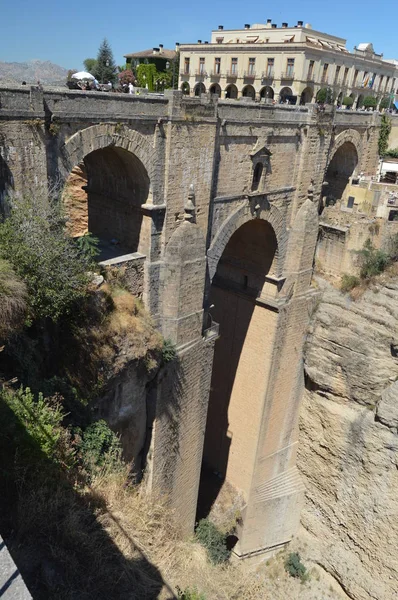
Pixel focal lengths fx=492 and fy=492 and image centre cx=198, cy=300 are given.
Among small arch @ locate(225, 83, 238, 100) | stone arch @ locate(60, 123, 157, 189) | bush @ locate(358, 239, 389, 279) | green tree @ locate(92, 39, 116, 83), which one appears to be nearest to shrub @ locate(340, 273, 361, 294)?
bush @ locate(358, 239, 389, 279)

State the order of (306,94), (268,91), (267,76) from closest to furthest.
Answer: (306,94)
(267,76)
(268,91)

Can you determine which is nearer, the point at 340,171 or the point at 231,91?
the point at 340,171

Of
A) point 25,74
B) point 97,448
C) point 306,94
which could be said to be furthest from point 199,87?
point 97,448

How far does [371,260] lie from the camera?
15.5 metres

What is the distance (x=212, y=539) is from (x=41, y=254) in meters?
11.2

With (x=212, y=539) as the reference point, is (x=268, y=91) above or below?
above

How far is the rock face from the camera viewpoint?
14797mm

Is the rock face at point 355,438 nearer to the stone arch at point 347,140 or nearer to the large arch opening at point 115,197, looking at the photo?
the stone arch at point 347,140

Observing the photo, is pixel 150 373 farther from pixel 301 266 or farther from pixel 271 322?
pixel 301 266

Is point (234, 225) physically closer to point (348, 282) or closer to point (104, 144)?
point (104, 144)

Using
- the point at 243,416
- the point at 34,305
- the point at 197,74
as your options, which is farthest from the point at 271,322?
the point at 197,74

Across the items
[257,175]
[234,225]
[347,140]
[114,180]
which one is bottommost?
[234,225]

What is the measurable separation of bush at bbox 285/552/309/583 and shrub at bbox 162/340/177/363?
988cm

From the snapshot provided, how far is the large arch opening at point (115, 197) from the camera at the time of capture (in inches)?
404
